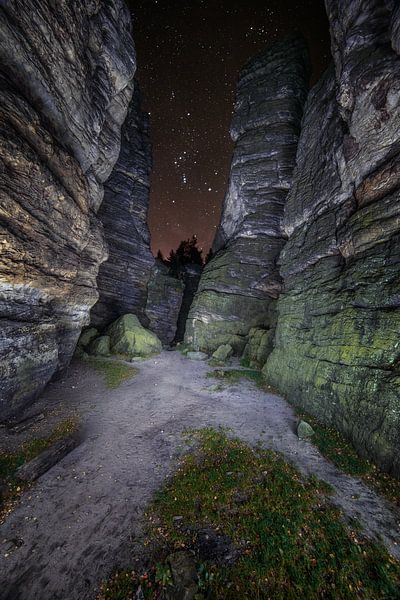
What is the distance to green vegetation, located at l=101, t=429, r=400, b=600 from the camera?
399 centimetres

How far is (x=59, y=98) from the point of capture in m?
9.75

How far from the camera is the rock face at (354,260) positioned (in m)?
8.37

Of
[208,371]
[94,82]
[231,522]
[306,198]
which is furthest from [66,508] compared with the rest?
[306,198]

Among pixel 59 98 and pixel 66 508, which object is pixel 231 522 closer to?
pixel 66 508

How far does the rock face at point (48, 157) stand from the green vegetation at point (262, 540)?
26.4ft

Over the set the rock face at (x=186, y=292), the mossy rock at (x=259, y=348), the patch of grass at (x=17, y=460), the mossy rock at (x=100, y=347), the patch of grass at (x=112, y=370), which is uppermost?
the rock face at (x=186, y=292)

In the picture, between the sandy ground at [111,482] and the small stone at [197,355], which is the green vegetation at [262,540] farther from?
the small stone at [197,355]

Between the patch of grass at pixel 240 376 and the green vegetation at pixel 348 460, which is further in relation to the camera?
the patch of grass at pixel 240 376

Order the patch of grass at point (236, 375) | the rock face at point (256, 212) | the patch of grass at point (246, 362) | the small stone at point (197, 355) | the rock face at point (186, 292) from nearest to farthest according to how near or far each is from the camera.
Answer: the patch of grass at point (236, 375) → the patch of grass at point (246, 362) → the small stone at point (197, 355) → the rock face at point (256, 212) → the rock face at point (186, 292)

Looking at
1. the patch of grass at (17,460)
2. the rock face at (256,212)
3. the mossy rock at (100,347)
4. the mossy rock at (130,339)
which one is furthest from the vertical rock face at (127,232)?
the patch of grass at (17,460)

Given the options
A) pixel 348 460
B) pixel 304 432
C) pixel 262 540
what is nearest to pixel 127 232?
pixel 304 432

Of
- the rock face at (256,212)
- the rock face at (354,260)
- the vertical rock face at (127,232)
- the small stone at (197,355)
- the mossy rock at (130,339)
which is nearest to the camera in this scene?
the rock face at (354,260)

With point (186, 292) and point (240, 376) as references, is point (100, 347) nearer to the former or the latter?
point (240, 376)

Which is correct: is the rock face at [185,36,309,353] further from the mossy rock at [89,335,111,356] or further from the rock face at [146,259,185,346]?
the mossy rock at [89,335,111,356]
